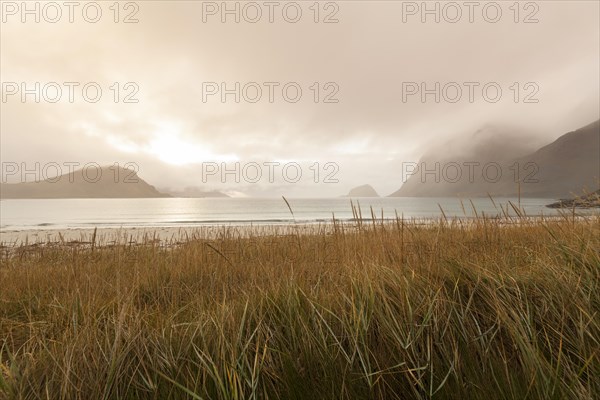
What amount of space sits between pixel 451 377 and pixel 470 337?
1.01 ft

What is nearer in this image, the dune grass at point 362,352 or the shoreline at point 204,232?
the dune grass at point 362,352

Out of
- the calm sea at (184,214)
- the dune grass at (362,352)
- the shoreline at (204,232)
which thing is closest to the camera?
the dune grass at (362,352)

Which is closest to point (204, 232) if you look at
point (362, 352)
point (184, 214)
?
point (362, 352)

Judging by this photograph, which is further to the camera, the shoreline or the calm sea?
the calm sea

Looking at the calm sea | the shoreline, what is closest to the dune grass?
the shoreline

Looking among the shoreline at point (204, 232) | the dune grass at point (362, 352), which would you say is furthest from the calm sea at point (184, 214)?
the dune grass at point (362, 352)

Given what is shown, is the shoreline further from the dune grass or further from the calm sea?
the dune grass

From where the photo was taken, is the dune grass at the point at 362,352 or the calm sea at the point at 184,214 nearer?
the dune grass at the point at 362,352

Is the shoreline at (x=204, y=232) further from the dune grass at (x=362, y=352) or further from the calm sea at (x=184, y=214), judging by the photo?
the dune grass at (x=362, y=352)

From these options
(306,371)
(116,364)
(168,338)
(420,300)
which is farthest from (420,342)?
(116,364)

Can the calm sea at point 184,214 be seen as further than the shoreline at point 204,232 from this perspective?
Yes

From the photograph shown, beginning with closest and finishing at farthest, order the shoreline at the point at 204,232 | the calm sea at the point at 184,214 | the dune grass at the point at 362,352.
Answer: the dune grass at the point at 362,352, the shoreline at the point at 204,232, the calm sea at the point at 184,214

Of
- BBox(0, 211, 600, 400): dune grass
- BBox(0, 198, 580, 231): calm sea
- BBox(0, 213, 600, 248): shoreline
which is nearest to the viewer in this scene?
BBox(0, 211, 600, 400): dune grass

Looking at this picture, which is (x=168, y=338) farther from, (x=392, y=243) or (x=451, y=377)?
(x=392, y=243)
